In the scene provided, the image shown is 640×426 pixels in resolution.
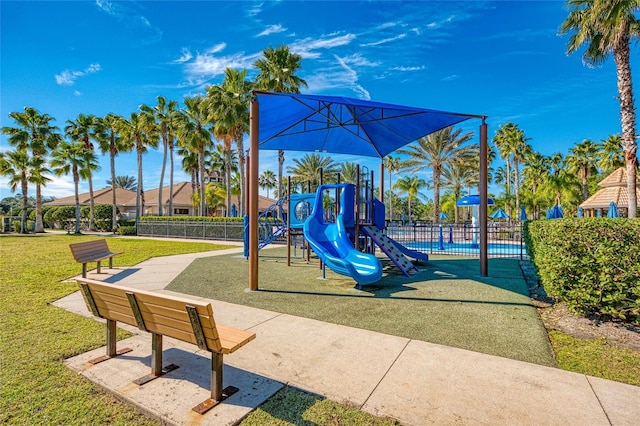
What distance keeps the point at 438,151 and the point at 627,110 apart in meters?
17.1

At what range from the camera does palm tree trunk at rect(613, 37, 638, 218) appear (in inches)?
596

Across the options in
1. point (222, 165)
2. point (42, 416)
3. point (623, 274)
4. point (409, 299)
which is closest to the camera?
point (42, 416)

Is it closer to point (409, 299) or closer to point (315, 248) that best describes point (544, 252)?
point (409, 299)

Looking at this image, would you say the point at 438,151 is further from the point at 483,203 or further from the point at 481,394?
the point at 481,394

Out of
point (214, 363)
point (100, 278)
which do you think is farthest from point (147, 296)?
point (100, 278)

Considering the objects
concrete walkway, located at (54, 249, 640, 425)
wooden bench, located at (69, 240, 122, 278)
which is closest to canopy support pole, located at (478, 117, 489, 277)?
concrete walkway, located at (54, 249, 640, 425)

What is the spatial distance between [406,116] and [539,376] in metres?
8.44

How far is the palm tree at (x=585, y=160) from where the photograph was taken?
4447 cm

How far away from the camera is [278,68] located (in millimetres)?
25234

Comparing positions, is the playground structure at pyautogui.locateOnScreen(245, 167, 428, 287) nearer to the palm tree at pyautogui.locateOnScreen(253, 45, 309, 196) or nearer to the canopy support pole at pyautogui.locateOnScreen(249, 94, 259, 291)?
the canopy support pole at pyautogui.locateOnScreen(249, 94, 259, 291)

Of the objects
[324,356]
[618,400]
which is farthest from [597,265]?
[324,356]

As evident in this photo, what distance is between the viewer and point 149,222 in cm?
2859

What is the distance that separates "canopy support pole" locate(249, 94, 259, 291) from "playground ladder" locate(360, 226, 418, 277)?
3.87 m

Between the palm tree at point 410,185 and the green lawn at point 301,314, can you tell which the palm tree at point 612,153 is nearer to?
the palm tree at point 410,185
